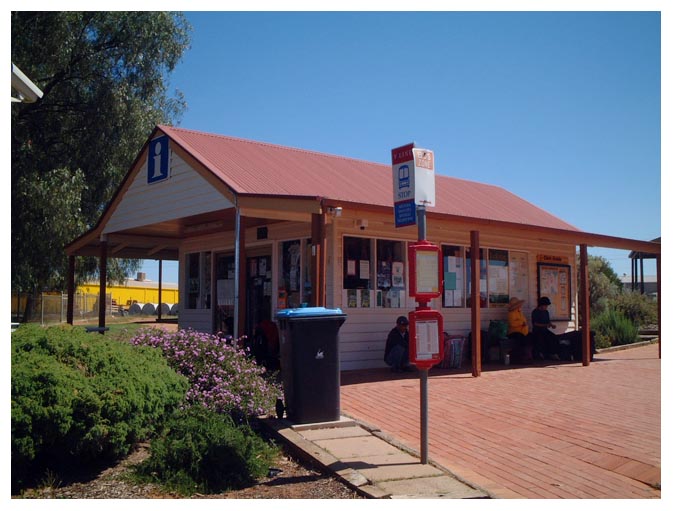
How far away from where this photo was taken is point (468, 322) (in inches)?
576

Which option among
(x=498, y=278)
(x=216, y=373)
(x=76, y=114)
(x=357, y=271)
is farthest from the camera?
(x=76, y=114)

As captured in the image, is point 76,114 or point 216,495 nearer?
point 216,495

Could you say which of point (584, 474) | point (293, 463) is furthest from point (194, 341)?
point (584, 474)

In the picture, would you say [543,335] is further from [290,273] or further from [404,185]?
[404,185]

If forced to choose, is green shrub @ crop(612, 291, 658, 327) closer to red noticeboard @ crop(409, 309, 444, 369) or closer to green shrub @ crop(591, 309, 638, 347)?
green shrub @ crop(591, 309, 638, 347)

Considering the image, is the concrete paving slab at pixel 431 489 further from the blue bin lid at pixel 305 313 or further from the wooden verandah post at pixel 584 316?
the wooden verandah post at pixel 584 316

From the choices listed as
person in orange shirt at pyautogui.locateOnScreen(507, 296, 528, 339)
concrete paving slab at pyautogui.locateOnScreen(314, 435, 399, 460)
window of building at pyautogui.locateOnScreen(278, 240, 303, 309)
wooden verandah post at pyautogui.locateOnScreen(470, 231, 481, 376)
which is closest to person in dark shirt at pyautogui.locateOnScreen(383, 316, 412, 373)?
wooden verandah post at pyautogui.locateOnScreen(470, 231, 481, 376)

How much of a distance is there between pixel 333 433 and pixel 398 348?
4.93 meters

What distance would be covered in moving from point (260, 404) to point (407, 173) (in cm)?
314

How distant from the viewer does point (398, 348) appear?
39.8 ft

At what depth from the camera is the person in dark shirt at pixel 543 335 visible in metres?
14.9

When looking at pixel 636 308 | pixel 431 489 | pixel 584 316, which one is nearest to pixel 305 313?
pixel 431 489

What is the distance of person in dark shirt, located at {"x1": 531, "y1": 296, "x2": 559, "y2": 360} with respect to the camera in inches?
585

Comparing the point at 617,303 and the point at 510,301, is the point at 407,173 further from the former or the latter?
the point at 617,303
